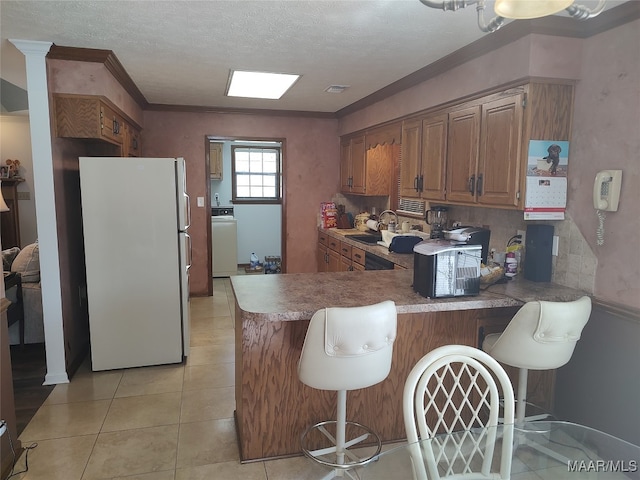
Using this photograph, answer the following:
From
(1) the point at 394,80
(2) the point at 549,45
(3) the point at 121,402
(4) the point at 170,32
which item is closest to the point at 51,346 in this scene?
(3) the point at 121,402

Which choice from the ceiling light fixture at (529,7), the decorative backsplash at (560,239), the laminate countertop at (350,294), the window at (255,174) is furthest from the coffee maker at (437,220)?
the window at (255,174)

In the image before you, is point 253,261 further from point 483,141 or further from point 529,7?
point 529,7

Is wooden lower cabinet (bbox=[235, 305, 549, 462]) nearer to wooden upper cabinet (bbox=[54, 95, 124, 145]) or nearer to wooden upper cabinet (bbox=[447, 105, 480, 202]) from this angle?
wooden upper cabinet (bbox=[447, 105, 480, 202])

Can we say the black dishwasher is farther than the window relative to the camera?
Result: No

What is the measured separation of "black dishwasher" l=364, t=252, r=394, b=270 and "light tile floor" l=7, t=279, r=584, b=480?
1503 mm

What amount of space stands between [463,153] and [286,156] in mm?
3021

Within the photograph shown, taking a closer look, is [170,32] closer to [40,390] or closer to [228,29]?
[228,29]

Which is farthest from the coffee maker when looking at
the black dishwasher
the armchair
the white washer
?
the white washer

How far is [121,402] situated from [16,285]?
1.48m

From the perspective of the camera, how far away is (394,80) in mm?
3918

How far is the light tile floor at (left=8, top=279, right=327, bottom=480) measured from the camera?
2342 mm


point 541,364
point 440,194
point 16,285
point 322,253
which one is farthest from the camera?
point 322,253

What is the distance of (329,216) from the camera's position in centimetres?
581

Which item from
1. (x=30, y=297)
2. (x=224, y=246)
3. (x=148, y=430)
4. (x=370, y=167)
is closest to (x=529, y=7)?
(x=148, y=430)
